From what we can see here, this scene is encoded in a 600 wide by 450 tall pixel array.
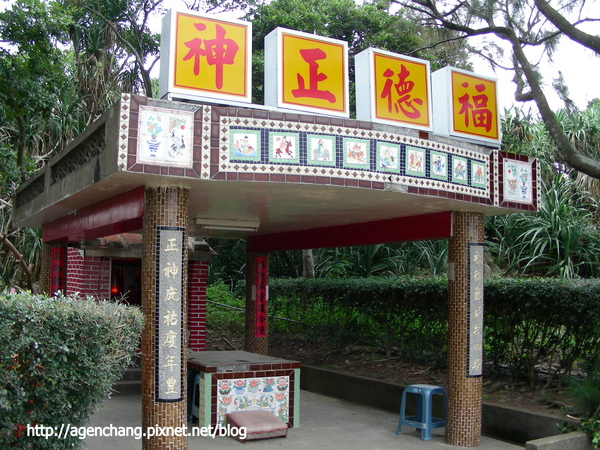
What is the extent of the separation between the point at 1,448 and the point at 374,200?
14.0 feet

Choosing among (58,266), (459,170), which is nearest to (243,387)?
(459,170)

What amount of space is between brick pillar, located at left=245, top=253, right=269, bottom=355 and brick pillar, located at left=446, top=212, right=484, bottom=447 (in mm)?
4721

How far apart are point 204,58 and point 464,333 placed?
4.36 metres

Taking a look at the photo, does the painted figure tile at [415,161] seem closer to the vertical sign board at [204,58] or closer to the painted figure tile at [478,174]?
the painted figure tile at [478,174]

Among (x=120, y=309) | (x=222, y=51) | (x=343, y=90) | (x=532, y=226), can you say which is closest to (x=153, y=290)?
(x=120, y=309)

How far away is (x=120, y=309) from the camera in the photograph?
194 inches

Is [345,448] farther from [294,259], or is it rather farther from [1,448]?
[294,259]

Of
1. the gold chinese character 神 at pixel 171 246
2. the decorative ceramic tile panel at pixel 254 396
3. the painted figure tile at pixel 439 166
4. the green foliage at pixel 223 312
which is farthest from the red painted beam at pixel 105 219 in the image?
the green foliage at pixel 223 312

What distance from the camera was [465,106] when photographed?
283 inches

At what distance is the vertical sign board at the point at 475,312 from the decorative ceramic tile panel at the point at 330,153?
1.11 meters

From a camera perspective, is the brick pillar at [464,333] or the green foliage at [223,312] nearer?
the brick pillar at [464,333]

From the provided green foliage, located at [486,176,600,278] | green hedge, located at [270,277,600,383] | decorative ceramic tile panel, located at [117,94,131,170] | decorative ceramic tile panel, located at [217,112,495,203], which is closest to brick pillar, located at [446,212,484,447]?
decorative ceramic tile panel, located at [217,112,495,203]

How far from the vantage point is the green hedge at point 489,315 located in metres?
7.77

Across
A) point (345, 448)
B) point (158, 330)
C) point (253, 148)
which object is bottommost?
point (345, 448)
